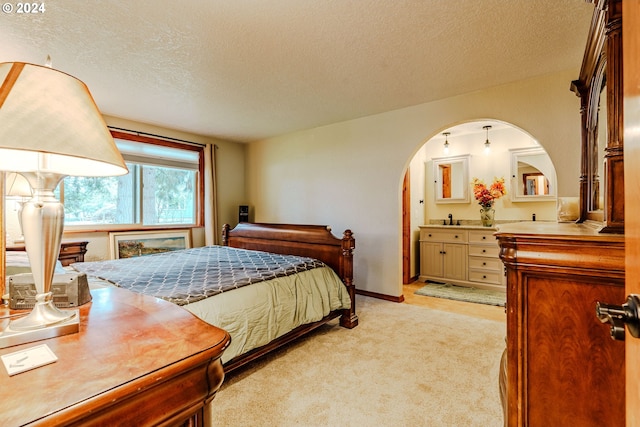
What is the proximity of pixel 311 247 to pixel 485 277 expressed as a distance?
8.83 ft

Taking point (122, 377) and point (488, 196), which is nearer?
point (122, 377)

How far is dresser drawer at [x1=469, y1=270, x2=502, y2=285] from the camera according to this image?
13.5 ft

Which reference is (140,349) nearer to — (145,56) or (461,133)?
(145,56)

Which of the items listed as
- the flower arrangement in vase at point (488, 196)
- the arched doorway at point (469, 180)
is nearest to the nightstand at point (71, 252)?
the arched doorway at point (469, 180)

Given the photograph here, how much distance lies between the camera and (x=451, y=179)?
500 centimetres

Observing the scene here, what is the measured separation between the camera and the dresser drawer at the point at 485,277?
4.10 meters

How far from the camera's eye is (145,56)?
238 cm

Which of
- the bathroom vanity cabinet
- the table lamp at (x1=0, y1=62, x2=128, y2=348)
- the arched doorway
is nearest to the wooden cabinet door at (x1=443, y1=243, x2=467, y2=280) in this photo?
the bathroom vanity cabinet

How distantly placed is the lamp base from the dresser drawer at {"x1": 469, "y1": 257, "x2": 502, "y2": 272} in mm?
4528

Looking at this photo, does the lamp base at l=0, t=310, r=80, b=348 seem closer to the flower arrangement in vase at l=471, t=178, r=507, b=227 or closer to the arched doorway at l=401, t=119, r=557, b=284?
the arched doorway at l=401, t=119, r=557, b=284

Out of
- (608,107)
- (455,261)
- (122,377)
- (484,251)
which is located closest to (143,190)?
(122,377)

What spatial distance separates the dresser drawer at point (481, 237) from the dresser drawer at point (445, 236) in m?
0.07

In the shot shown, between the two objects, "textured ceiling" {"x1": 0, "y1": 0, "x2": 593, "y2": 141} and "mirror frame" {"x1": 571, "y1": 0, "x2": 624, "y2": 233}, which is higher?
"textured ceiling" {"x1": 0, "y1": 0, "x2": 593, "y2": 141}

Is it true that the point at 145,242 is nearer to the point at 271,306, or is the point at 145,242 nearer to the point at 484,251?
the point at 271,306
